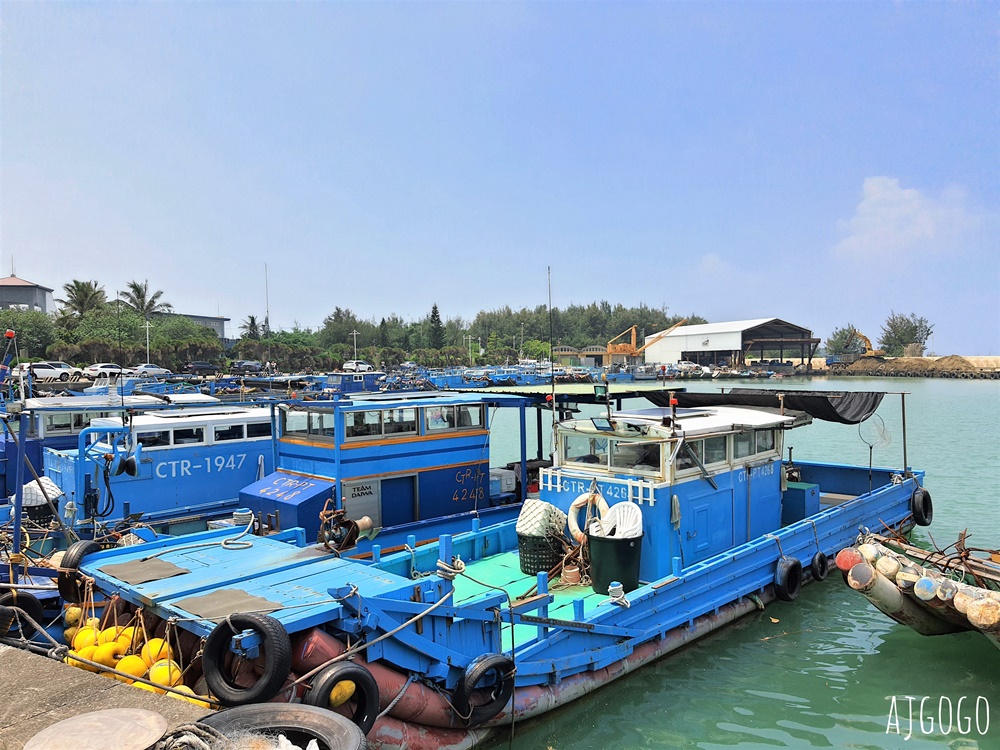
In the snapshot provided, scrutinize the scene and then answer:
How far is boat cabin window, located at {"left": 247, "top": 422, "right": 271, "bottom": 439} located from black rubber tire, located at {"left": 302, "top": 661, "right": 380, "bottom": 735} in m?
10.6

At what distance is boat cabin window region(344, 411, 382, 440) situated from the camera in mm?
10891

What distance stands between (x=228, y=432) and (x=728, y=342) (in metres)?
85.4

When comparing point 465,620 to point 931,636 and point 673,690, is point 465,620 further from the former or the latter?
point 931,636

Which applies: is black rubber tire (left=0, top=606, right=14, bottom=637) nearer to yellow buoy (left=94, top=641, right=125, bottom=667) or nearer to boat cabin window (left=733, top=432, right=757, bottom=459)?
yellow buoy (left=94, top=641, right=125, bottom=667)

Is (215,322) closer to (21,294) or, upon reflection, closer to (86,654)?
(21,294)

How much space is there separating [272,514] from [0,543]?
371 centimetres

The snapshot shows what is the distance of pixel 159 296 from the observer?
81.1 metres

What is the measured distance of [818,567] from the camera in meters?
11.2

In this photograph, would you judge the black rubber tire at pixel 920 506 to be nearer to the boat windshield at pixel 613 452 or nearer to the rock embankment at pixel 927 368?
the boat windshield at pixel 613 452

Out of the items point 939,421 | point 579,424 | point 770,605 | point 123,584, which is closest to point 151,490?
point 123,584

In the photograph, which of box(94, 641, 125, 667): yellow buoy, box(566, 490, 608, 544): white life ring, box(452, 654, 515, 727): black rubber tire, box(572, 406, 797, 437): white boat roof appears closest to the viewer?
box(94, 641, 125, 667): yellow buoy

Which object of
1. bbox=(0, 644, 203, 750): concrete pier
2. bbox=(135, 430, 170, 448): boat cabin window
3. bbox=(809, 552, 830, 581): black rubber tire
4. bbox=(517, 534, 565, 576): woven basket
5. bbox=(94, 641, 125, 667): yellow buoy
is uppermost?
bbox=(135, 430, 170, 448): boat cabin window

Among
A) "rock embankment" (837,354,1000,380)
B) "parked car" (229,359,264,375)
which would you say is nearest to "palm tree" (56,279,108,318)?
"parked car" (229,359,264,375)

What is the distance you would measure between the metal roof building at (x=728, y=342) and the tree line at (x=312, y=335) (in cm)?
1830
